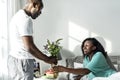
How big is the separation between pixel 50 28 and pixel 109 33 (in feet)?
3.05

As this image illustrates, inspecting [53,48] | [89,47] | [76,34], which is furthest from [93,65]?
[76,34]

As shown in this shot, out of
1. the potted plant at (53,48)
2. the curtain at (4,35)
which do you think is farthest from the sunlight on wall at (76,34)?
the curtain at (4,35)

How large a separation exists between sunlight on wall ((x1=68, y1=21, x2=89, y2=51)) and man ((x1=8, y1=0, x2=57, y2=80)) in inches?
64.2

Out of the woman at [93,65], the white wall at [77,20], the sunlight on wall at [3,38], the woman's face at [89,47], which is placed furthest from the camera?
the white wall at [77,20]

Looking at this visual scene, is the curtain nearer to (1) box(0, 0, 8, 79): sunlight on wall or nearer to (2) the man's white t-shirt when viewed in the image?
(1) box(0, 0, 8, 79): sunlight on wall

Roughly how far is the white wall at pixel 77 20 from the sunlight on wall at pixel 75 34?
2cm

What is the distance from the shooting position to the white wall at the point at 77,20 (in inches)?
151

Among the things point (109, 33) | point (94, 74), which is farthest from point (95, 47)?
point (109, 33)

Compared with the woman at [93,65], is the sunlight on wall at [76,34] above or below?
above

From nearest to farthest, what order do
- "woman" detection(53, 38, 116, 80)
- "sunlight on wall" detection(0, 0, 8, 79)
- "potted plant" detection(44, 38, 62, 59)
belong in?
"woman" detection(53, 38, 116, 80), "sunlight on wall" detection(0, 0, 8, 79), "potted plant" detection(44, 38, 62, 59)

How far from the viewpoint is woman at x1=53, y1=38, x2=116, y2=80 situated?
2555mm

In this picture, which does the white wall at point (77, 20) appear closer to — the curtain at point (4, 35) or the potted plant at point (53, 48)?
the potted plant at point (53, 48)

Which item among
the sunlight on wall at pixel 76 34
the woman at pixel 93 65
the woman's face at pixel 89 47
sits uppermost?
the sunlight on wall at pixel 76 34

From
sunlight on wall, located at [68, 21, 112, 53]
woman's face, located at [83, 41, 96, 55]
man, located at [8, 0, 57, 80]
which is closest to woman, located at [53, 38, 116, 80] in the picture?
woman's face, located at [83, 41, 96, 55]
